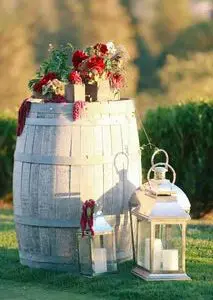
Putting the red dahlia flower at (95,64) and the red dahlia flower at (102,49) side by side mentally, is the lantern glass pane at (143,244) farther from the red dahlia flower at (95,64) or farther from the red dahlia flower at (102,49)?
the red dahlia flower at (102,49)

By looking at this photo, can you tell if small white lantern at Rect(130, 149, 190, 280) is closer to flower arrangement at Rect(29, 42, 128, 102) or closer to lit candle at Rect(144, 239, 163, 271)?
lit candle at Rect(144, 239, 163, 271)

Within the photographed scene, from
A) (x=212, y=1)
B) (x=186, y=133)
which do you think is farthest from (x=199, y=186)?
(x=212, y=1)

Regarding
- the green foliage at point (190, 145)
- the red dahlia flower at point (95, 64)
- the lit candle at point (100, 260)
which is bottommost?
the lit candle at point (100, 260)

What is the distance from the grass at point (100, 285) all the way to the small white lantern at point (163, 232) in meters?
0.12

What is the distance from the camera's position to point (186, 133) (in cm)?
1144

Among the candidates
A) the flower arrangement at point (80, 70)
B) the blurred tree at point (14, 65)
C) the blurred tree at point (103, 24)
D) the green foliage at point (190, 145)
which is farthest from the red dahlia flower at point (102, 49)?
the blurred tree at point (103, 24)

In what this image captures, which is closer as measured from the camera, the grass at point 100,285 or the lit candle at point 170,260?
the grass at point 100,285

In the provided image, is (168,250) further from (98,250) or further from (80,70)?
(80,70)

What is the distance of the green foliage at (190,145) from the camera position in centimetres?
1130

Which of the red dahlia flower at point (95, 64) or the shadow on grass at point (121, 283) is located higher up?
the red dahlia flower at point (95, 64)

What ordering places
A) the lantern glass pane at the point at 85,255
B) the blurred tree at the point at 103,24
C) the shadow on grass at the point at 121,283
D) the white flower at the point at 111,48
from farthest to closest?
the blurred tree at the point at 103,24 → the white flower at the point at 111,48 → the lantern glass pane at the point at 85,255 → the shadow on grass at the point at 121,283

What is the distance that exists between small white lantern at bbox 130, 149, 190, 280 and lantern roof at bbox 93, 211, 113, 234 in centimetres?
21

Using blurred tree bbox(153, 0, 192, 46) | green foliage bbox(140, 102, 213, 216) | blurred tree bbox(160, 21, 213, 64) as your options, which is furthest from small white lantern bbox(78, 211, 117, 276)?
blurred tree bbox(153, 0, 192, 46)

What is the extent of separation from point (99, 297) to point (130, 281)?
33 cm
